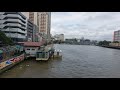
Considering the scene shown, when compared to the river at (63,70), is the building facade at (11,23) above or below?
above

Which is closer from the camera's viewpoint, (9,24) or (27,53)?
(27,53)

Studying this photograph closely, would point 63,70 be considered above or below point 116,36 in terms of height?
below

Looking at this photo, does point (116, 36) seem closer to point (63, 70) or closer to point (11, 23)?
point (11, 23)

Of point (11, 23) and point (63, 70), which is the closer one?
point (63, 70)

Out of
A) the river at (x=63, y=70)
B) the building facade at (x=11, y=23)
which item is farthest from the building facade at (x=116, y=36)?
the river at (x=63, y=70)

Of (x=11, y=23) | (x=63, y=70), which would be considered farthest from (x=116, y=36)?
(x=63, y=70)

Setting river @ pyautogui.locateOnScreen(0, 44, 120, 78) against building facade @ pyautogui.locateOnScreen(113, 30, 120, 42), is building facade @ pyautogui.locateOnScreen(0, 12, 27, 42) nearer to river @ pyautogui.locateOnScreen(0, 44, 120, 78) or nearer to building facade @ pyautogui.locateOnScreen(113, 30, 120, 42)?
river @ pyautogui.locateOnScreen(0, 44, 120, 78)

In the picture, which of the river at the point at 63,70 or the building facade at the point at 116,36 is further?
the building facade at the point at 116,36

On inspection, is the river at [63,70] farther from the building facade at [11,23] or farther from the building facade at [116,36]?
the building facade at [116,36]

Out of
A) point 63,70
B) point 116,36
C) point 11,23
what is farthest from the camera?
point 116,36
